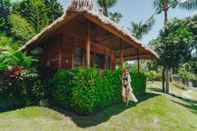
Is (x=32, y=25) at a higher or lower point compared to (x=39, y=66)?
higher

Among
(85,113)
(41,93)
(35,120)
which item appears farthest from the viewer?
(41,93)

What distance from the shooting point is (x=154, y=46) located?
1123 inches

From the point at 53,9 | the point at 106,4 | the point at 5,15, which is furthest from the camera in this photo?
the point at 106,4

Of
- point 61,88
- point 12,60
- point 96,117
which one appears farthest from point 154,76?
point 96,117

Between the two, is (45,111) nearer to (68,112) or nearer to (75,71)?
(68,112)

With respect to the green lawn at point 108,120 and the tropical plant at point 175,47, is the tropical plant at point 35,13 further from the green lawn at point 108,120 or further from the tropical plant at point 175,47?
the green lawn at point 108,120

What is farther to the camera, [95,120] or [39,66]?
[39,66]

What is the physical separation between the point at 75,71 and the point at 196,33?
17.9 meters

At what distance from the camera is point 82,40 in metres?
18.2

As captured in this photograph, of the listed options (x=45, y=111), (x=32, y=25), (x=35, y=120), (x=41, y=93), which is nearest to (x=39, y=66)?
(x=41, y=93)

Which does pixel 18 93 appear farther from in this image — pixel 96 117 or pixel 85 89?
pixel 96 117

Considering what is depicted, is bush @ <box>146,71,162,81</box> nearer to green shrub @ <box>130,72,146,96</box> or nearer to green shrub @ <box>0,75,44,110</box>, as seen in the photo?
green shrub @ <box>130,72,146,96</box>

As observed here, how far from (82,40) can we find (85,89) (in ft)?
16.9

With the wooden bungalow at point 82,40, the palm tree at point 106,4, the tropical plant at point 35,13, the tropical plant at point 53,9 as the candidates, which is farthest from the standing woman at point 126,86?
the palm tree at point 106,4
